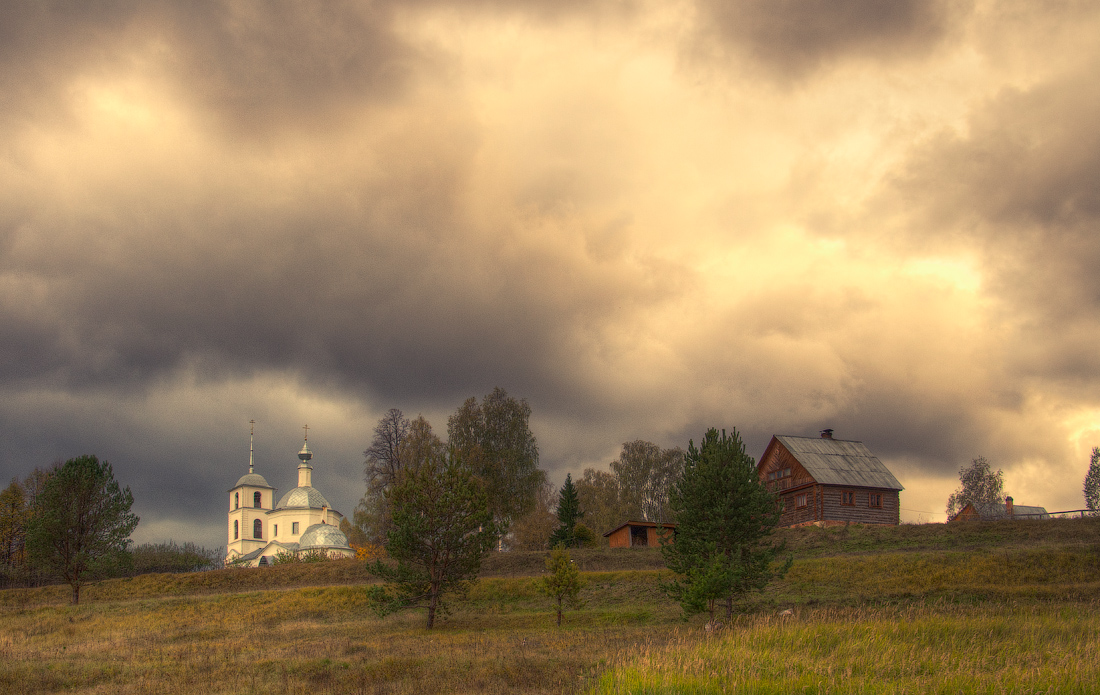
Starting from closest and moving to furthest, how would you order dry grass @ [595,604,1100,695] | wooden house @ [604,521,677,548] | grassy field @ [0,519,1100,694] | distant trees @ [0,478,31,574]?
1. dry grass @ [595,604,1100,695]
2. grassy field @ [0,519,1100,694]
3. wooden house @ [604,521,677,548]
4. distant trees @ [0,478,31,574]

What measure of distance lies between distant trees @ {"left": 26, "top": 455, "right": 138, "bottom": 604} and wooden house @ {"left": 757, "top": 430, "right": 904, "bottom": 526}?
146ft

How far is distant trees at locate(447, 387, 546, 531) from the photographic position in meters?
64.5

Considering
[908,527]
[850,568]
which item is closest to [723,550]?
[850,568]

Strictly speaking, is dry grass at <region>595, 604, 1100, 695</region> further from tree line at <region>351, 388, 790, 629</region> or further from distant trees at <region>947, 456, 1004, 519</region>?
distant trees at <region>947, 456, 1004, 519</region>

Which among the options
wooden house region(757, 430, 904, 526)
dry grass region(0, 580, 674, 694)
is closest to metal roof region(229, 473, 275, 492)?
dry grass region(0, 580, 674, 694)

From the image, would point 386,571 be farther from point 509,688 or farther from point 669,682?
point 669,682

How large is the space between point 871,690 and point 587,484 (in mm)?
74623

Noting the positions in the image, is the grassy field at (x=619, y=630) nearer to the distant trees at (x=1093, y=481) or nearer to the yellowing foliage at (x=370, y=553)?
the yellowing foliage at (x=370, y=553)

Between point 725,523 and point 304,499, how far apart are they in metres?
82.6

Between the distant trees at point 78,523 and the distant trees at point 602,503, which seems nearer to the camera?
the distant trees at point 78,523

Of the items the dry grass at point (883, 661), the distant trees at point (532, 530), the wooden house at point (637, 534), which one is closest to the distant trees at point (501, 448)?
the distant trees at point (532, 530)

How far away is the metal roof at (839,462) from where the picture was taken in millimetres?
55406

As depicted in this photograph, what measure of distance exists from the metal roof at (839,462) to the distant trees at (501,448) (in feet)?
71.5

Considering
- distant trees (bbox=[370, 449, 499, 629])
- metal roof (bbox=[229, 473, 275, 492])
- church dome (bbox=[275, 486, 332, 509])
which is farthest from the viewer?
metal roof (bbox=[229, 473, 275, 492])
